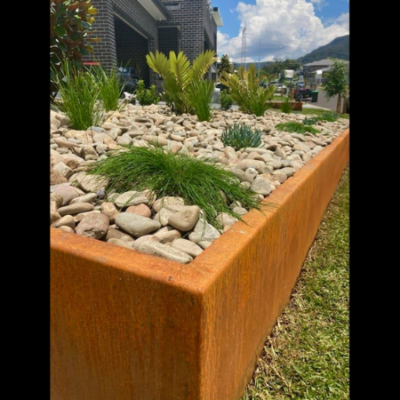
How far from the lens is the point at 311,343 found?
1821 mm

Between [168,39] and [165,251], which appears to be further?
[168,39]

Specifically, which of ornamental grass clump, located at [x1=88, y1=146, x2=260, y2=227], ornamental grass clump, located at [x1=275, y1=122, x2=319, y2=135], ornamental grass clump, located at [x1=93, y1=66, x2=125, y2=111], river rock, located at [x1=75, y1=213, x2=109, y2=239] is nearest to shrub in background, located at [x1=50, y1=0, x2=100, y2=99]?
ornamental grass clump, located at [x1=93, y1=66, x2=125, y2=111]

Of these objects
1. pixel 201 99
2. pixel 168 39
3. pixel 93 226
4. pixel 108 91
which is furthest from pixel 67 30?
pixel 168 39

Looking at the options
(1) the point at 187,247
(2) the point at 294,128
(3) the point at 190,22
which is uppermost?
(3) the point at 190,22

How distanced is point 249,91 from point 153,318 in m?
6.47

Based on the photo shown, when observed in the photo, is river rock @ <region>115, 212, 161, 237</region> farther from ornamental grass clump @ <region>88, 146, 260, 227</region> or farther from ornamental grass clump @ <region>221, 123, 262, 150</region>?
ornamental grass clump @ <region>221, 123, 262, 150</region>

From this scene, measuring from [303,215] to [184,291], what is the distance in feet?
4.96

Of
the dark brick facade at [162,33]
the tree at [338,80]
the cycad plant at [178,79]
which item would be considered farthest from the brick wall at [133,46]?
the cycad plant at [178,79]

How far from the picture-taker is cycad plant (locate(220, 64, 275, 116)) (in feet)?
21.6

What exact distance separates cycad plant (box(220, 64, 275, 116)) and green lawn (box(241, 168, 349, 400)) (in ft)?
14.6

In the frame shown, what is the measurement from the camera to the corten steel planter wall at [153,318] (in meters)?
0.98

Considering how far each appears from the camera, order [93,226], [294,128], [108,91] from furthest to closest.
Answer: [294,128], [108,91], [93,226]

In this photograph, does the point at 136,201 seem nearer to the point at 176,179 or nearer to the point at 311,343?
the point at 176,179

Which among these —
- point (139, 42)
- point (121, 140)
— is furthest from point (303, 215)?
point (139, 42)
